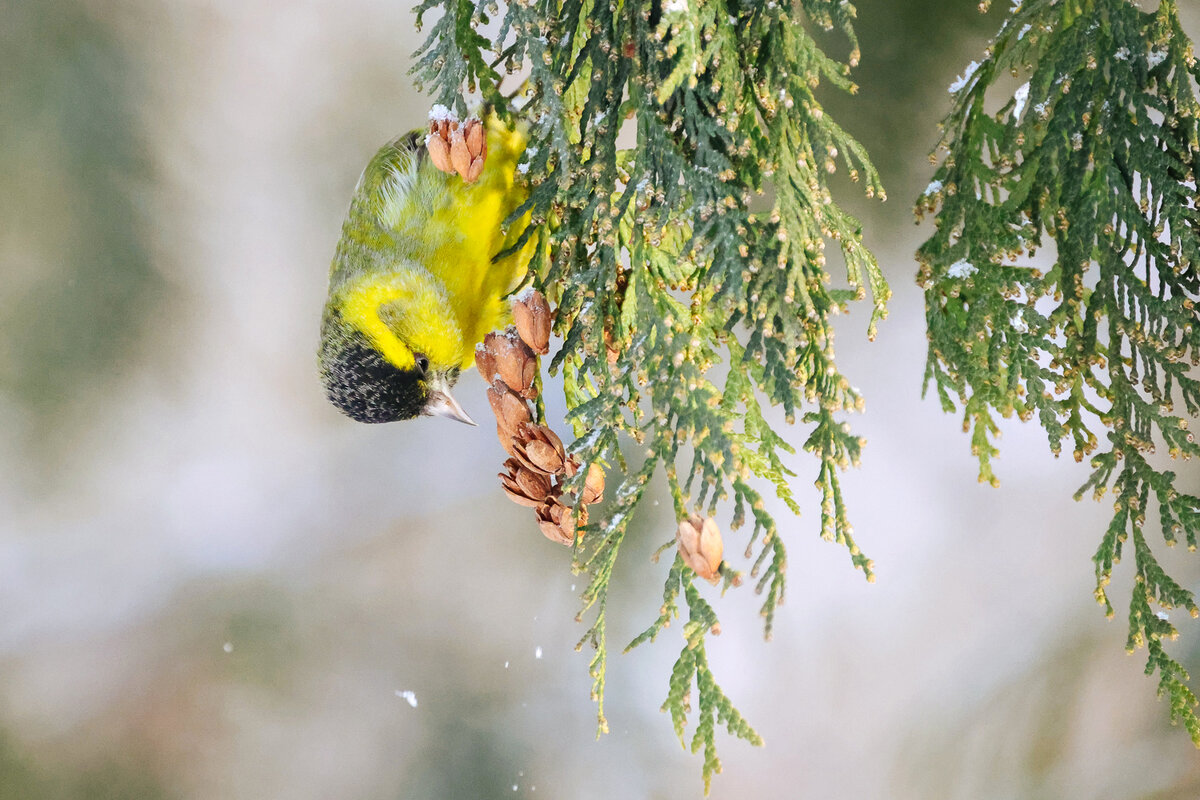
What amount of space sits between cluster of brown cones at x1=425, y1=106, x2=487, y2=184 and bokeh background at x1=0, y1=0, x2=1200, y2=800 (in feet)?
1.64

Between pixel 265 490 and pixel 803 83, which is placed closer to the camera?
pixel 803 83

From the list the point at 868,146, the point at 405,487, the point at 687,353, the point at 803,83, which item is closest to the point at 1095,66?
the point at 803,83

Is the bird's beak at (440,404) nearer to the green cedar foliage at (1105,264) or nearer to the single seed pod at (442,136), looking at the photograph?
the single seed pod at (442,136)

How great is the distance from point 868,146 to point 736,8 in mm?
831

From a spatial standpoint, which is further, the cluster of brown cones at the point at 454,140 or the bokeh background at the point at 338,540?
the bokeh background at the point at 338,540

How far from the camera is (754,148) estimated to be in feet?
1.49

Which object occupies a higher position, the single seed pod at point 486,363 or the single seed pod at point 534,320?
the single seed pod at point 534,320

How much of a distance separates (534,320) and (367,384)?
25cm

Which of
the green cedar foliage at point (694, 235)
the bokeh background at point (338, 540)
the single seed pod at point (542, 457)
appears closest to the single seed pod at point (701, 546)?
the green cedar foliage at point (694, 235)

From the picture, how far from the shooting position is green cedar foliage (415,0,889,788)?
385 millimetres

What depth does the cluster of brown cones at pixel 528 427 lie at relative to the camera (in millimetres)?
487

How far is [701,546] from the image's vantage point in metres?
0.40

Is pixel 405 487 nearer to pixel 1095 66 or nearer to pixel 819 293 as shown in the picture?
pixel 819 293

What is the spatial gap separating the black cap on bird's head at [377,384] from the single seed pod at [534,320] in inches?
8.5
